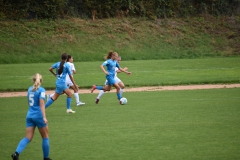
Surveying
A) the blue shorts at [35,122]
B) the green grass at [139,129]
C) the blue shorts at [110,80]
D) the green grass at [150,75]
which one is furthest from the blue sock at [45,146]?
the green grass at [150,75]

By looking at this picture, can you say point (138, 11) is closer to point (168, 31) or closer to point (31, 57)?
point (168, 31)

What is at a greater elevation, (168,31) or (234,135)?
(234,135)

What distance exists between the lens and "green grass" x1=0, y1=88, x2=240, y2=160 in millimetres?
10559

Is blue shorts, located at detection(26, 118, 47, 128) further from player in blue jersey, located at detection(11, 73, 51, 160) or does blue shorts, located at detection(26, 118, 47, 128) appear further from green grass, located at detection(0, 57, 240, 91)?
green grass, located at detection(0, 57, 240, 91)

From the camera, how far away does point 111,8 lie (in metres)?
55.0

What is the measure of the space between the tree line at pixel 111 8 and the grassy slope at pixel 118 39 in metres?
1.25

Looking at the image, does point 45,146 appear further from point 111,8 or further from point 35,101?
point 111,8

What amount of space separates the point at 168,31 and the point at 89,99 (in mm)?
32588

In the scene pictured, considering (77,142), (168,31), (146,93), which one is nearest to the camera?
(77,142)

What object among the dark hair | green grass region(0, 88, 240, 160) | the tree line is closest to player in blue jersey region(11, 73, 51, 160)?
green grass region(0, 88, 240, 160)

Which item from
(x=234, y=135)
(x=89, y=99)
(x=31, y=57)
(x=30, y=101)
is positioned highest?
(x=30, y=101)

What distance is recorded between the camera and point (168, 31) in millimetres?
53031

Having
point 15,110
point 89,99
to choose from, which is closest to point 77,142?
point 15,110

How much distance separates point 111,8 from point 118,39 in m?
5.66
